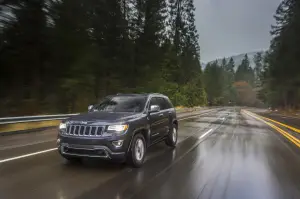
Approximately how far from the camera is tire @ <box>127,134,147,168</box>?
789cm

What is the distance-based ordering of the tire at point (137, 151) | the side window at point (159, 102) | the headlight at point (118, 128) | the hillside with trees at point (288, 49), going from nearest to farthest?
the headlight at point (118, 128), the tire at point (137, 151), the side window at point (159, 102), the hillside with trees at point (288, 49)

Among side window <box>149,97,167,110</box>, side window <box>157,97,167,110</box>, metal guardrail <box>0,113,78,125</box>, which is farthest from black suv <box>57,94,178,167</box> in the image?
metal guardrail <box>0,113,78,125</box>

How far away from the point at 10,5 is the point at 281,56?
47282mm

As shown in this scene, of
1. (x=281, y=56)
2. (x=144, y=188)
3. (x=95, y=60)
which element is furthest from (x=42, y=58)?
(x=281, y=56)

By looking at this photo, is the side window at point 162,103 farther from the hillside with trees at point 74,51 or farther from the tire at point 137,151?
the hillside with trees at point 74,51

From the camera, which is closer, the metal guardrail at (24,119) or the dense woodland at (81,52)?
the metal guardrail at (24,119)

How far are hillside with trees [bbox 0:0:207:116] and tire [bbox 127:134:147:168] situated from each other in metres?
14.5

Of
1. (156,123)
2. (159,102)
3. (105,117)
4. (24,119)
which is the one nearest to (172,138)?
(159,102)

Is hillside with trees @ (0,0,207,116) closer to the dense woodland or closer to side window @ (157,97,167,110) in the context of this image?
the dense woodland

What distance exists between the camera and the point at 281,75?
194 ft

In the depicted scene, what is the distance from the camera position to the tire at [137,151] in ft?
25.9

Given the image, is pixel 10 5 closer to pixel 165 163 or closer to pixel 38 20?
pixel 38 20

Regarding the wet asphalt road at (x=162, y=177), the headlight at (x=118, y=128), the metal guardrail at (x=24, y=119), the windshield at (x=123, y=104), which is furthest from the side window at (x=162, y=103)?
the metal guardrail at (x=24, y=119)

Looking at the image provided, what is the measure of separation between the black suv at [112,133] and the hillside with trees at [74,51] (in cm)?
1374
